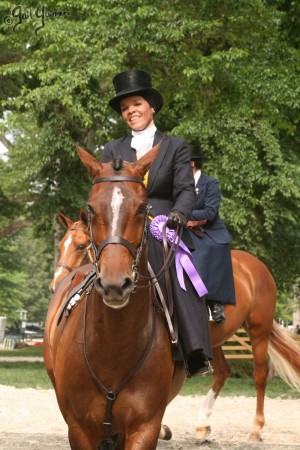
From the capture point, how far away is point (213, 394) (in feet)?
36.4

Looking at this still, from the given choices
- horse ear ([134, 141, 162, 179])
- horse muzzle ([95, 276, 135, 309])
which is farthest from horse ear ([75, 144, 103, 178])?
horse muzzle ([95, 276, 135, 309])

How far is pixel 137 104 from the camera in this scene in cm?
646

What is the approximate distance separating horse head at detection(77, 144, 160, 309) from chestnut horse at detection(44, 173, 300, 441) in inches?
212

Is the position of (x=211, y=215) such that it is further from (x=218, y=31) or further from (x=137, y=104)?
(x=218, y=31)

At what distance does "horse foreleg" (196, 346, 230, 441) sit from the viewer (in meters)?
10.9

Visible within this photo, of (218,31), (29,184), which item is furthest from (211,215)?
(29,184)

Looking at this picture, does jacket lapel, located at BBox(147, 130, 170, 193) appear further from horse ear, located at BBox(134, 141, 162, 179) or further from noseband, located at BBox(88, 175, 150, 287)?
noseband, located at BBox(88, 175, 150, 287)

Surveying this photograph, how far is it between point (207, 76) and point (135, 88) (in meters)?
12.6

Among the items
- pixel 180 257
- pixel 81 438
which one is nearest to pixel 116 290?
pixel 81 438

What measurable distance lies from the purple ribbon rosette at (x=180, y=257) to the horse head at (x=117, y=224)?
0.70 m

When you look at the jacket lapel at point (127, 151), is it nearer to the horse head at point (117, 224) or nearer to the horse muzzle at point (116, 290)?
the horse head at point (117, 224)

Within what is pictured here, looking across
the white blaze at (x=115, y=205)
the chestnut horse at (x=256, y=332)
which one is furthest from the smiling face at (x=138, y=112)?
the chestnut horse at (x=256, y=332)

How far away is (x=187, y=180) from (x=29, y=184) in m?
24.1

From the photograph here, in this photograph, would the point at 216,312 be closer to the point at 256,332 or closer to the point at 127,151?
the point at 256,332
